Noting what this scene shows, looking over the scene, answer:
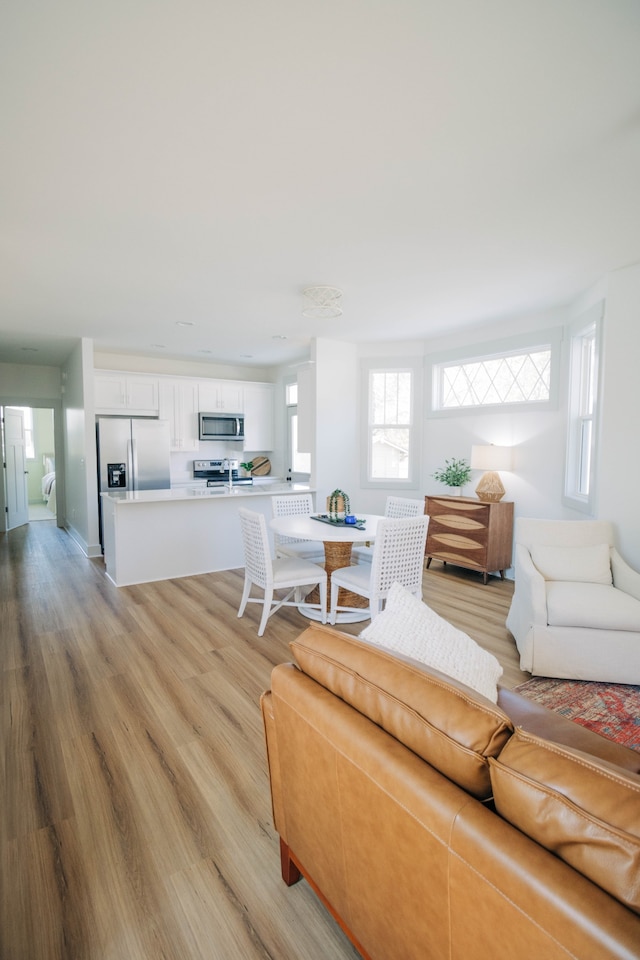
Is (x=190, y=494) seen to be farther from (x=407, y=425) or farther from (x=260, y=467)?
(x=260, y=467)

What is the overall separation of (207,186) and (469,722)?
2.51 m

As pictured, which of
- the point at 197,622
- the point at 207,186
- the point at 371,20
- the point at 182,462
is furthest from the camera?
the point at 182,462

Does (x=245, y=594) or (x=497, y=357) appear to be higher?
(x=497, y=357)

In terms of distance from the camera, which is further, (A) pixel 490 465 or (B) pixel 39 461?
(B) pixel 39 461

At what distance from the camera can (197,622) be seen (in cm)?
353

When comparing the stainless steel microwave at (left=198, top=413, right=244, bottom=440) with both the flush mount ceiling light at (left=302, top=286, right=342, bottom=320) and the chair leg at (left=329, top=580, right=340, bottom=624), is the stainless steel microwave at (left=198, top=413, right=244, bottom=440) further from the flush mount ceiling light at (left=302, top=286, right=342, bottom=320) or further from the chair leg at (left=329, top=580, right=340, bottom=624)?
the chair leg at (left=329, top=580, right=340, bottom=624)

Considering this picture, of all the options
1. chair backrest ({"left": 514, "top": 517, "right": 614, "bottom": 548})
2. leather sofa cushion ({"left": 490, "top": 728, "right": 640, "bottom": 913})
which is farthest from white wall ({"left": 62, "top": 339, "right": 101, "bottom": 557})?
leather sofa cushion ({"left": 490, "top": 728, "right": 640, "bottom": 913})

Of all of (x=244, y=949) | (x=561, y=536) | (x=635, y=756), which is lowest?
(x=244, y=949)

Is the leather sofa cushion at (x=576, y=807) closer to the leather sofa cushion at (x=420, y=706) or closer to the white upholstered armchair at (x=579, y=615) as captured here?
the leather sofa cushion at (x=420, y=706)

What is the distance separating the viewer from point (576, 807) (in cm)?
69

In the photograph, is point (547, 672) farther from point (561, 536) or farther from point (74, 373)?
point (74, 373)

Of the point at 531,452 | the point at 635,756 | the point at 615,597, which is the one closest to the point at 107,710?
the point at 635,756

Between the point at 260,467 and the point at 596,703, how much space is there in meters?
5.92

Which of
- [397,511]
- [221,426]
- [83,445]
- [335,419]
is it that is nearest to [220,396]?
[221,426]
